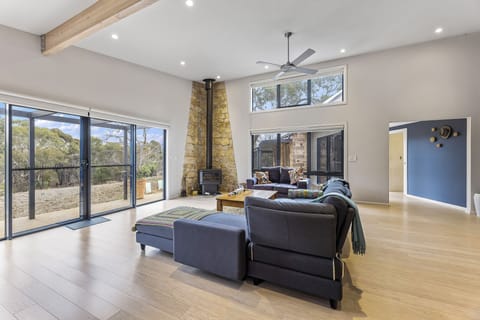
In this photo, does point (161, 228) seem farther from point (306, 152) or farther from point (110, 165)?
point (306, 152)

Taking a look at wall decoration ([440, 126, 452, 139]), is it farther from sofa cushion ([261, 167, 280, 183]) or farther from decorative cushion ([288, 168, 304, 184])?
sofa cushion ([261, 167, 280, 183])

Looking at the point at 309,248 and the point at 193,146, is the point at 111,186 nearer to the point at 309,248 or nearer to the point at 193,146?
the point at 193,146

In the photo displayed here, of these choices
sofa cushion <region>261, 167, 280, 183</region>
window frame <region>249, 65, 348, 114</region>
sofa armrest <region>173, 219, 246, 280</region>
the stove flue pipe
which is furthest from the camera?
the stove flue pipe

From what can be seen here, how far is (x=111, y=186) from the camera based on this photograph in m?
5.19

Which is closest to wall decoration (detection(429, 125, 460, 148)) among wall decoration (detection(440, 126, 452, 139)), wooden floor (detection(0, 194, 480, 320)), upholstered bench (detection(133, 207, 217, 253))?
wall decoration (detection(440, 126, 452, 139))

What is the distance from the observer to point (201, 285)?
7.42ft

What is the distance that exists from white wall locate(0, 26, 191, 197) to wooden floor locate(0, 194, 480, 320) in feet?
8.54

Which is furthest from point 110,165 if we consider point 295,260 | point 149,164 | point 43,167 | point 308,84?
point 308,84

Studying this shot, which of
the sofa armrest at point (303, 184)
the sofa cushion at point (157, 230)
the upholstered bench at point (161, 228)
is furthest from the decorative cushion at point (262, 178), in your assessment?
the sofa cushion at point (157, 230)

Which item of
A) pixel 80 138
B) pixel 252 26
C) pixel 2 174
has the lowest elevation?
pixel 2 174

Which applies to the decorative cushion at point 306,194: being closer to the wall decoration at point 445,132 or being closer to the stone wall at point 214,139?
the stone wall at point 214,139

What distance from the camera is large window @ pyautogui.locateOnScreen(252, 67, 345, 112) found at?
238 inches

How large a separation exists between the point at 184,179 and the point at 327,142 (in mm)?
4329

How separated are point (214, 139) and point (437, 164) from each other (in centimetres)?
625
